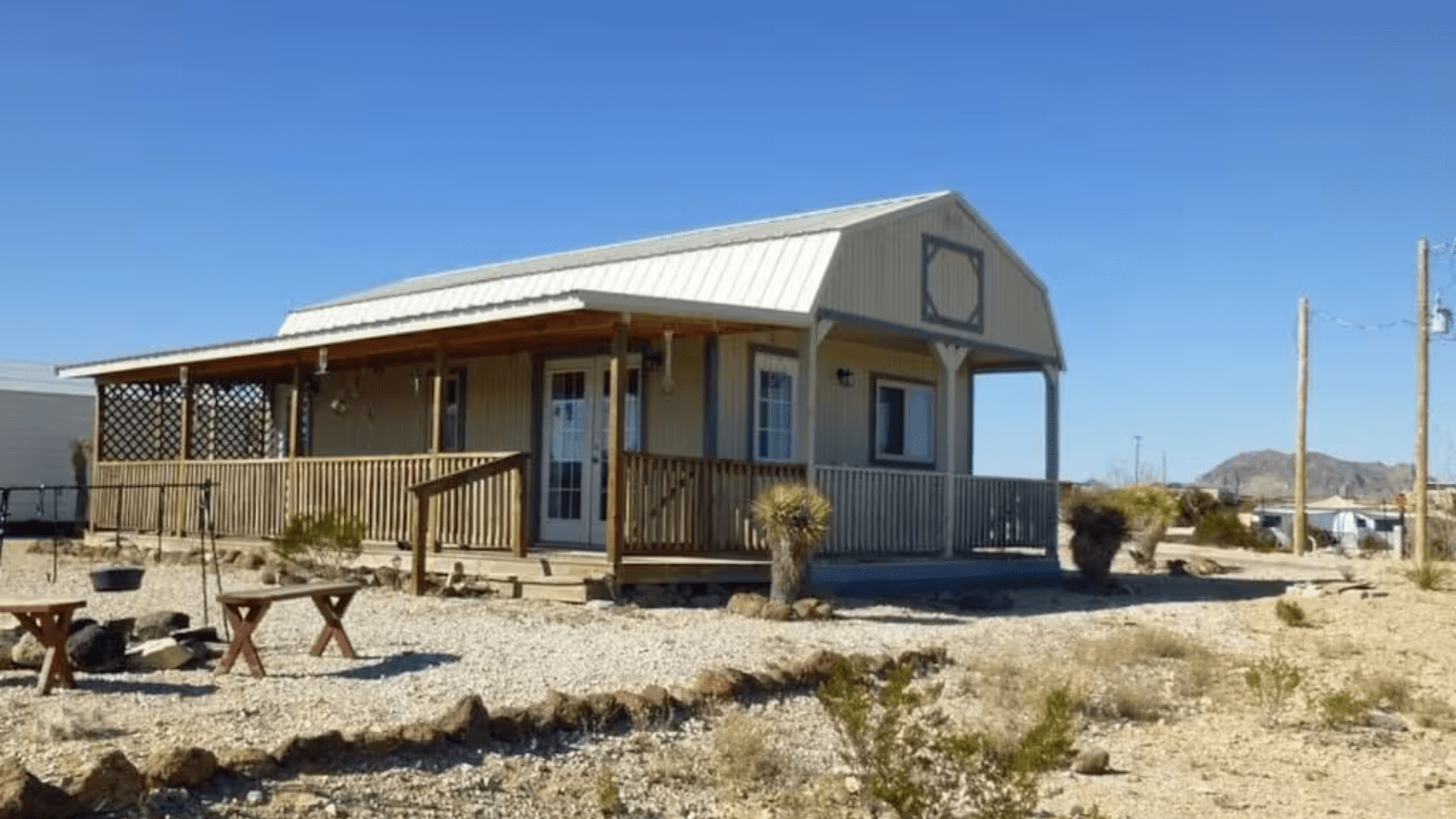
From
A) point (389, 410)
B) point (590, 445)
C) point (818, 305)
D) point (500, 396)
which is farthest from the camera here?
point (389, 410)

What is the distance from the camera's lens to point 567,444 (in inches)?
636

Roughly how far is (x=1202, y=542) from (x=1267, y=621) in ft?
51.4

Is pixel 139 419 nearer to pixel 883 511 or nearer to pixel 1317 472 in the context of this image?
pixel 883 511

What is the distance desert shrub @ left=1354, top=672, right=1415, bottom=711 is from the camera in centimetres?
1088

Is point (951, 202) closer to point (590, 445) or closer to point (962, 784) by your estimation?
point (590, 445)

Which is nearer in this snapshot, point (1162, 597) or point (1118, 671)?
point (1118, 671)

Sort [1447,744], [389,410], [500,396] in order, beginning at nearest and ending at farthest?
[1447,744], [500,396], [389,410]

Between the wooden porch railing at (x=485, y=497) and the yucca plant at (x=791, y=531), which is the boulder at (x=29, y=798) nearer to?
the wooden porch railing at (x=485, y=497)

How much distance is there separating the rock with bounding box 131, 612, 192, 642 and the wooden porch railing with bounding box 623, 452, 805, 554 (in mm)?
4383

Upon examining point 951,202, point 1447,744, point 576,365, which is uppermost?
point 951,202

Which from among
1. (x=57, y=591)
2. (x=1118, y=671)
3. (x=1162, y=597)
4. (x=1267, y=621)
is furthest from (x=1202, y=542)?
(x=57, y=591)

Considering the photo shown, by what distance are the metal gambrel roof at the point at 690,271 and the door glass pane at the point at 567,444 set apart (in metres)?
1.12

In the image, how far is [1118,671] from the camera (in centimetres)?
1112

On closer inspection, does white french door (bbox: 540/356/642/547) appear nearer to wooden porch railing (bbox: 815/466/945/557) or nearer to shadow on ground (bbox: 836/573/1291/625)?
wooden porch railing (bbox: 815/466/945/557)
